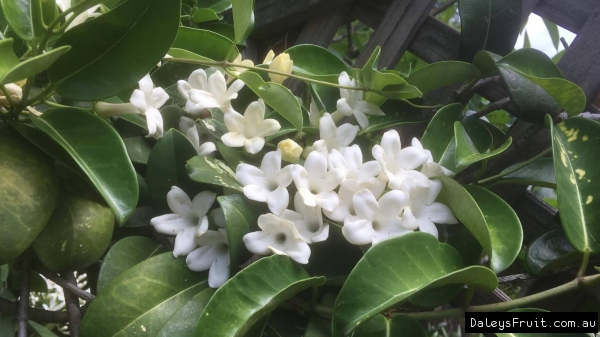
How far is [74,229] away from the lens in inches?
19.9

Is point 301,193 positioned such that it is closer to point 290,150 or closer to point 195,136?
point 290,150

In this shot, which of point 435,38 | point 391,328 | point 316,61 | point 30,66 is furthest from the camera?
point 435,38

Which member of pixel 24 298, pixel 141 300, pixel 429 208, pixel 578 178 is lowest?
pixel 24 298

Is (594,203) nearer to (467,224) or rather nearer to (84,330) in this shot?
(467,224)

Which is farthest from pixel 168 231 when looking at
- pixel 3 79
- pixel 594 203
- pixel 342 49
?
pixel 342 49

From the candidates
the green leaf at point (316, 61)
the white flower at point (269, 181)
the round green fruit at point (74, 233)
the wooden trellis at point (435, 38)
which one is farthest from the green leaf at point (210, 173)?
the wooden trellis at point (435, 38)

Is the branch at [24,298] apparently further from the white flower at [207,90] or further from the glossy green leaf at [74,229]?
the white flower at [207,90]

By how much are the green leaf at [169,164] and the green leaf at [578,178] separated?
0.43 meters

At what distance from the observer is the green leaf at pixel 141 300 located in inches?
18.8

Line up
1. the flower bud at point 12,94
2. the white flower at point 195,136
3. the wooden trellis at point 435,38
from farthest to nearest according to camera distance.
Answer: the wooden trellis at point 435,38
the white flower at point 195,136
the flower bud at point 12,94

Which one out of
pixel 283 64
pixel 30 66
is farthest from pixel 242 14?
pixel 30 66

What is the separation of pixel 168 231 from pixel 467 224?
34 centimetres

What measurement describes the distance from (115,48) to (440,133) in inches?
16.0

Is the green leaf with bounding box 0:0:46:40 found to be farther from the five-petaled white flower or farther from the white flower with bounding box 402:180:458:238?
the white flower with bounding box 402:180:458:238
